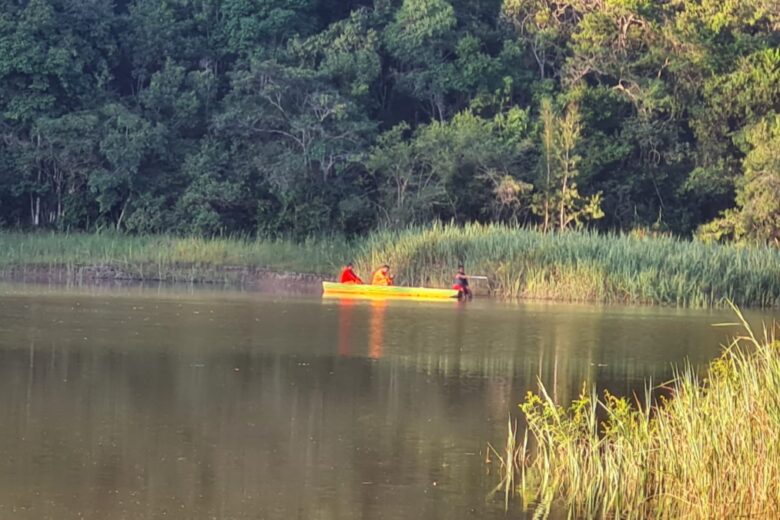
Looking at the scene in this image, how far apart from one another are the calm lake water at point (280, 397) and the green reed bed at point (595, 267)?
12.4ft

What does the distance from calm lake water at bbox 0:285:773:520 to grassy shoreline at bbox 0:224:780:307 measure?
3.79 meters

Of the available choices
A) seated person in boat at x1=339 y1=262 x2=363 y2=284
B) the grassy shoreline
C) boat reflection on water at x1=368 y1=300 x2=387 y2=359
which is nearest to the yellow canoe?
Answer: seated person in boat at x1=339 y1=262 x2=363 y2=284

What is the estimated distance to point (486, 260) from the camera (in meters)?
27.1

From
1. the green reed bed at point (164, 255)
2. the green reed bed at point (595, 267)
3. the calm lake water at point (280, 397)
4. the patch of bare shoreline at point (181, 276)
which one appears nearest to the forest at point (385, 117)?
the green reed bed at point (164, 255)

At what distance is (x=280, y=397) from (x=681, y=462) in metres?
4.86

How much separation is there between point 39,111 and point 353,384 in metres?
21.6

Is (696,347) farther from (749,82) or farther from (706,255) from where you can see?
(749,82)

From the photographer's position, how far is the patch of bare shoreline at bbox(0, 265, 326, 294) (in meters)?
28.2

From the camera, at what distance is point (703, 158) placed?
1394 inches

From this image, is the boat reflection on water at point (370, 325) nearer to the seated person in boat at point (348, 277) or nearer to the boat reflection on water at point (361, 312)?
the boat reflection on water at point (361, 312)

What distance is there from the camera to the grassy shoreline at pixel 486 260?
26.0 m

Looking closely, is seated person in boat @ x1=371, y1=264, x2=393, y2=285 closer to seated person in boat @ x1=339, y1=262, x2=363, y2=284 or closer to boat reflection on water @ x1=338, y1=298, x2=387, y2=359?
seated person in boat @ x1=339, y1=262, x2=363, y2=284

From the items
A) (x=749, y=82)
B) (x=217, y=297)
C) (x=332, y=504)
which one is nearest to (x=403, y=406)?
(x=332, y=504)

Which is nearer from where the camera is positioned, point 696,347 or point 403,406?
point 403,406
